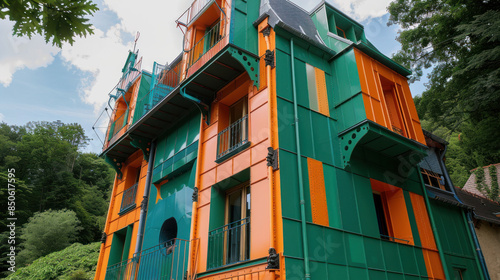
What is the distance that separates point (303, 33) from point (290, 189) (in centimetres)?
544

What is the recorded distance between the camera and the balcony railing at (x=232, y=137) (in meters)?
10.0

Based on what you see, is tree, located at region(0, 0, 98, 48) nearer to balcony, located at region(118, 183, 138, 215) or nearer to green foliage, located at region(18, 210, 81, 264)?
balcony, located at region(118, 183, 138, 215)

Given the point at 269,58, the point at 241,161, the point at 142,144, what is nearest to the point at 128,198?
the point at 142,144

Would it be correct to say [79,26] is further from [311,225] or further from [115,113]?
[115,113]

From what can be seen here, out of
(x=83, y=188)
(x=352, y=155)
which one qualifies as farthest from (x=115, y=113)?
(x=83, y=188)

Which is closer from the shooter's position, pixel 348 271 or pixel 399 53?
pixel 348 271

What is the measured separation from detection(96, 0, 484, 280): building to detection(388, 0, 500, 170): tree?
3084mm

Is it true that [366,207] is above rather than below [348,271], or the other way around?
above

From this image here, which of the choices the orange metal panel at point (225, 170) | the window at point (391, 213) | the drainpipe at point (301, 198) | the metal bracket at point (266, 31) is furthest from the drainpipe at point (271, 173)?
the window at point (391, 213)

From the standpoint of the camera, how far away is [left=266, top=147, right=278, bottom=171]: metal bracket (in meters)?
8.31

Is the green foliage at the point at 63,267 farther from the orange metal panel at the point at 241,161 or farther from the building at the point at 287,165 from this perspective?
the orange metal panel at the point at 241,161

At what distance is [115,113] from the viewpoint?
18203 mm

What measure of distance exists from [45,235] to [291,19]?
29615 millimetres

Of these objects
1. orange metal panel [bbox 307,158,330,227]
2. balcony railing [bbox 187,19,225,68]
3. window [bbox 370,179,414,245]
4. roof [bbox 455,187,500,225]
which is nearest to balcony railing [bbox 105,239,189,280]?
orange metal panel [bbox 307,158,330,227]
